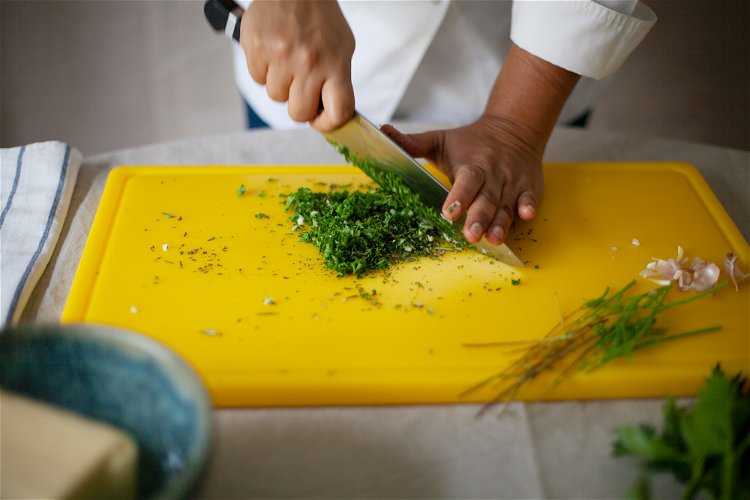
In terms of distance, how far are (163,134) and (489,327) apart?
245 centimetres

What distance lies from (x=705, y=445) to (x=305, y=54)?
2.73ft

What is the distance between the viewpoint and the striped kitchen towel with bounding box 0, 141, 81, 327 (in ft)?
3.83

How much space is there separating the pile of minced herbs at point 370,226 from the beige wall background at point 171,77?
206 centimetres

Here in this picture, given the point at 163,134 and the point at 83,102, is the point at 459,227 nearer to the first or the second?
the point at 163,134

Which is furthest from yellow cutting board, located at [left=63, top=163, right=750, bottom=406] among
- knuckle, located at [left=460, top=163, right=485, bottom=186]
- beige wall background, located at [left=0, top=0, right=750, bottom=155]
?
beige wall background, located at [left=0, top=0, right=750, bottom=155]

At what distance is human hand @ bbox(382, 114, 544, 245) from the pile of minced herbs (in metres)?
0.06

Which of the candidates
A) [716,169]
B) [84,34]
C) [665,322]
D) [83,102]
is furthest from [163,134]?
[665,322]

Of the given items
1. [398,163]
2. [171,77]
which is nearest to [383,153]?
[398,163]

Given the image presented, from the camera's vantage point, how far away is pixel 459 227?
127 cm

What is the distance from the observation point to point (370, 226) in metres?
1.27

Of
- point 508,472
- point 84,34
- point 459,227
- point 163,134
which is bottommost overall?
point 163,134

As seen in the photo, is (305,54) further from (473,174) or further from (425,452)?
(425,452)

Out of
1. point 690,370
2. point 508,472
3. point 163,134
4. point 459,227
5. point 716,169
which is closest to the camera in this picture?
point 508,472

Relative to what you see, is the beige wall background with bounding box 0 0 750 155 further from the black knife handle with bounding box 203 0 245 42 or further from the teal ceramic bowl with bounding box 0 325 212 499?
the teal ceramic bowl with bounding box 0 325 212 499
